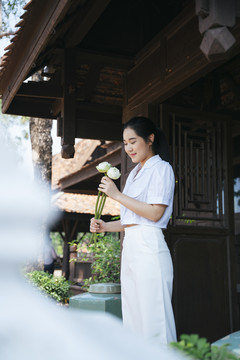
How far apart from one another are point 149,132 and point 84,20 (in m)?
1.64

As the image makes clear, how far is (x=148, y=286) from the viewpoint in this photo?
2518mm

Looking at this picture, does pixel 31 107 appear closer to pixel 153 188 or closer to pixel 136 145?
pixel 136 145

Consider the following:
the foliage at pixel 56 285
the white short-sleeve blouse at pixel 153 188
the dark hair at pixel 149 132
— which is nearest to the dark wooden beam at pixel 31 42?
the dark hair at pixel 149 132

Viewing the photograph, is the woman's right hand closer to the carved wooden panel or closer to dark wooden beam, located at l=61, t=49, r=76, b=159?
the carved wooden panel

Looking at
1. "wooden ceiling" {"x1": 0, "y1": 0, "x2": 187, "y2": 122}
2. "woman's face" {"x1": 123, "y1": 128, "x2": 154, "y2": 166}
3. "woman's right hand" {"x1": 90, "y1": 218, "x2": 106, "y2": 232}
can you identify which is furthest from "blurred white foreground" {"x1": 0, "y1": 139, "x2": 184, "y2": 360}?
"wooden ceiling" {"x1": 0, "y1": 0, "x2": 187, "y2": 122}

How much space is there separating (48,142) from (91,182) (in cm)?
355

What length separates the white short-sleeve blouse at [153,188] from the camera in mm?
2602

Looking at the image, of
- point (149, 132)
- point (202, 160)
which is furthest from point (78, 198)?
point (149, 132)

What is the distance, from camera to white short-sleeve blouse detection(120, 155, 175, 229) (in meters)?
2.60

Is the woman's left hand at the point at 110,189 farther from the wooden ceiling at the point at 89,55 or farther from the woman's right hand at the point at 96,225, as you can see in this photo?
the wooden ceiling at the point at 89,55

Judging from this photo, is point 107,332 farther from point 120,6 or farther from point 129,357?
point 120,6

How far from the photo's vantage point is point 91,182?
13.9 metres

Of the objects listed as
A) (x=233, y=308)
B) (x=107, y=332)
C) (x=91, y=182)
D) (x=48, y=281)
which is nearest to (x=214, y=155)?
(x=233, y=308)

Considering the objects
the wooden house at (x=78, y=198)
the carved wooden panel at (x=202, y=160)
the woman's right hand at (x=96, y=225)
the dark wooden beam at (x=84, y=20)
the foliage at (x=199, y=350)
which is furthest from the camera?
the wooden house at (x=78, y=198)
